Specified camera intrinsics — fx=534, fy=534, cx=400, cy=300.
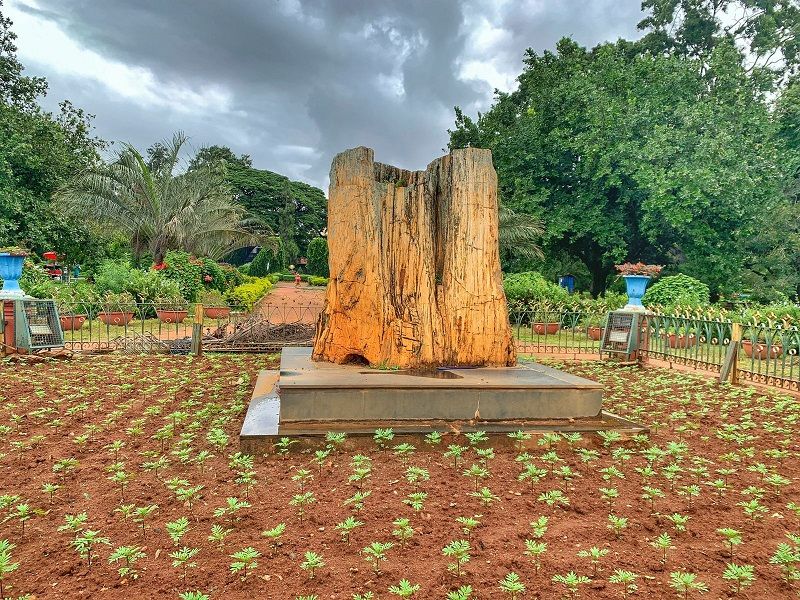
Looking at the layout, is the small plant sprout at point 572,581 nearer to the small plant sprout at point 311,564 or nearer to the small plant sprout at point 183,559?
the small plant sprout at point 311,564

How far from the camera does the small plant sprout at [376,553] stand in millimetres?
2489

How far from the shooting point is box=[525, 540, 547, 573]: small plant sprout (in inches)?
99.1

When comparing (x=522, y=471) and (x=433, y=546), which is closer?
(x=433, y=546)

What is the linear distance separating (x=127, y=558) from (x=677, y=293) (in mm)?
15419

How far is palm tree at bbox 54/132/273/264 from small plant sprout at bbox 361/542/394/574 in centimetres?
1806

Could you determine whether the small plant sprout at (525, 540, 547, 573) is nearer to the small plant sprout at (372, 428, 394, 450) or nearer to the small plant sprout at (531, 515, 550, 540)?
the small plant sprout at (531, 515, 550, 540)

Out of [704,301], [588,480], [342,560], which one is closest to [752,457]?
[588,480]

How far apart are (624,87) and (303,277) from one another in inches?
911

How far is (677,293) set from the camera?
14.9m

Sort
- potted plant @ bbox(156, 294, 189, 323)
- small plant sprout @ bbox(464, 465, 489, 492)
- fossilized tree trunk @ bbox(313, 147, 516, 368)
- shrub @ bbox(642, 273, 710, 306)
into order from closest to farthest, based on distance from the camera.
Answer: small plant sprout @ bbox(464, 465, 489, 492), fossilized tree trunk @ bbox(313, 147, 516, 368), potted plant @ bbox(156, 294, 189, 323), shrub @ bbox(642, 273, 710, 306)

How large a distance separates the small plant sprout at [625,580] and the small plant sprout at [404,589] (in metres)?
0.88

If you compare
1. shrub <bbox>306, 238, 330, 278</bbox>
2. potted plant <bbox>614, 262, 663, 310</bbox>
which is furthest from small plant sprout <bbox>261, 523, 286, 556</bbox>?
shrub <bbox>306, 238, 330, 278</bbox>

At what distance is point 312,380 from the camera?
446 cm

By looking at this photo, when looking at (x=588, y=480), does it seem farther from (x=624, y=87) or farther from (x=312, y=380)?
(x=624, y=87)
